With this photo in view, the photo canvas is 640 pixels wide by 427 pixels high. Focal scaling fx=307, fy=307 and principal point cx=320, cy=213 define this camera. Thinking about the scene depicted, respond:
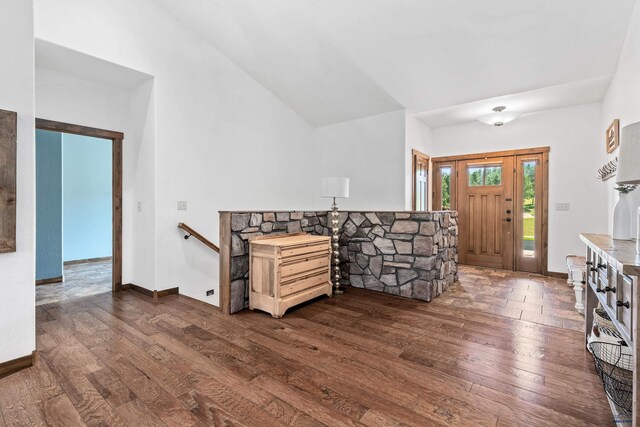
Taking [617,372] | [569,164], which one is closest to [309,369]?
[617,372]

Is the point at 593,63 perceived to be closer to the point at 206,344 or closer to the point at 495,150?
the point at 495,150

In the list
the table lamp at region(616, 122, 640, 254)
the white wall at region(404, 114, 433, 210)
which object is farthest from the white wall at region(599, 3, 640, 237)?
the white wall at region(404, 114, 433, 210)

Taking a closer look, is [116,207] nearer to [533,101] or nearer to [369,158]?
[369,158]

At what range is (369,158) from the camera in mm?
5043

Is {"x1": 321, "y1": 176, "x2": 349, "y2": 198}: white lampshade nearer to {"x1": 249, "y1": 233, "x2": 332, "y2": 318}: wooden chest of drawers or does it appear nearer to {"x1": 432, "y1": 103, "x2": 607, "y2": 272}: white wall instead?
{"x1": 249, "y1": 233, "x2": 332, "y2": 318}: wooden chest of drawers

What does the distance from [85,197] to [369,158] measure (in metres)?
5.60

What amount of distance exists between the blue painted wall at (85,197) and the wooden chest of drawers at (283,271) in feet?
15.7

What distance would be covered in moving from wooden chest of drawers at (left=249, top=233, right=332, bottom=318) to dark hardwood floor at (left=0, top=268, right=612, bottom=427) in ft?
0.52

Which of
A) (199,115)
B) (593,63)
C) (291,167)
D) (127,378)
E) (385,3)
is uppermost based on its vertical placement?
(385,3)

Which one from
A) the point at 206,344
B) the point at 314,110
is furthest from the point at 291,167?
the point at 206,344

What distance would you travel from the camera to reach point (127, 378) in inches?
78.2

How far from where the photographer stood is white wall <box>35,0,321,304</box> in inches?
130

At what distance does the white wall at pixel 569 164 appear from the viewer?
14.7 ft

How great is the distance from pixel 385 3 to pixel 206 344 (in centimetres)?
354
